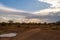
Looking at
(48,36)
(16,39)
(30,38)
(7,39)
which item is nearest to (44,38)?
(48,36)

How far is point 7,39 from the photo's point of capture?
38312 millimetres

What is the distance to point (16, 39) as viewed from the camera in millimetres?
35406

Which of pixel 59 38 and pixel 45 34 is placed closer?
pixel 59 38

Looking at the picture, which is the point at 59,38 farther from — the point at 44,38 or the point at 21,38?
the point at 21,38

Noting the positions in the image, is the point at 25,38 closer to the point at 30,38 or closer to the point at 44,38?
the point at 30,38

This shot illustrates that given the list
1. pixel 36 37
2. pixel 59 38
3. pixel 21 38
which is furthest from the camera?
pixel 21 38

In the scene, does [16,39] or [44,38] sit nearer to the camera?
[44,38]

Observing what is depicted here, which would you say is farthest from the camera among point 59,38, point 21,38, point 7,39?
point 7,39

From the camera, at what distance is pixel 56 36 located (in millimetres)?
32750

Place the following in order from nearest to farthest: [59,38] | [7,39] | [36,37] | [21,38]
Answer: [59,38] < [36,37] < [21,38] < [7,39]

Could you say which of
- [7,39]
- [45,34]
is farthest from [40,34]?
[7,39]

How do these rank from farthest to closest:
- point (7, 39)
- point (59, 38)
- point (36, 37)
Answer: point (7, 39) → point (36, 37) → point (59, 38)

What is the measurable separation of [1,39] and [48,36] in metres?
9.41

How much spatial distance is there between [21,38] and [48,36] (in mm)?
5223
